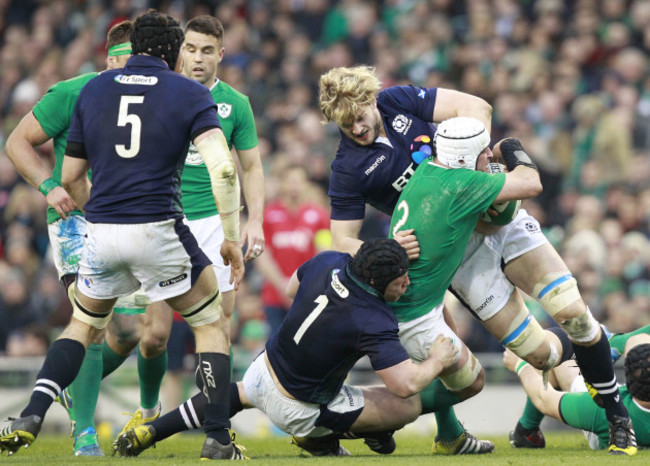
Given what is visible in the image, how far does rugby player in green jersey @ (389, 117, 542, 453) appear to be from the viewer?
255 inches

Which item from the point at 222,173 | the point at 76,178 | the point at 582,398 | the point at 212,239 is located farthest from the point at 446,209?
the point at 76,178

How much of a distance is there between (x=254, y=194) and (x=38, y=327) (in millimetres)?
5106

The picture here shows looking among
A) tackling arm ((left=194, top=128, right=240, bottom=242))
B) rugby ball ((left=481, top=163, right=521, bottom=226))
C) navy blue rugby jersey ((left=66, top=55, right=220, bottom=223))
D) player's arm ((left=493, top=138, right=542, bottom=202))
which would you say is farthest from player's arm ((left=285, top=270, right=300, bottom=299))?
player's arm ((left=493, top=138, right=542, bottom=202))

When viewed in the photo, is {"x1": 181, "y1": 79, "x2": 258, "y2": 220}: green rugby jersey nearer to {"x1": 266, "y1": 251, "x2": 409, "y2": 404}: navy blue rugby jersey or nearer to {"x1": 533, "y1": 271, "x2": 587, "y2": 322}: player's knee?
{"x1": 266, "y1": 251, "x2": 409, "y2": 404}: navy blue rugby jersey

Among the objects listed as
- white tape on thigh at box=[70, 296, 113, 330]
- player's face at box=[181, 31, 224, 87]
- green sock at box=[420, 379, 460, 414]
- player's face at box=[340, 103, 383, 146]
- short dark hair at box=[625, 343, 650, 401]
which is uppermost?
player's face at box=[181, 31, 224, 87]

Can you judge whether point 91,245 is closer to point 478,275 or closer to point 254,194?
point 254,194

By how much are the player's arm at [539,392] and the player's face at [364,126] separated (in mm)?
1865

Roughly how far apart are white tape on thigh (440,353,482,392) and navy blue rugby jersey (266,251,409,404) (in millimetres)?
672

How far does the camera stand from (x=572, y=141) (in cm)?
1416

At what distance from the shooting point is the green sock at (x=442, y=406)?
6938 millimetres

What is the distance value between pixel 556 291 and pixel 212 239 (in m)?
2.49

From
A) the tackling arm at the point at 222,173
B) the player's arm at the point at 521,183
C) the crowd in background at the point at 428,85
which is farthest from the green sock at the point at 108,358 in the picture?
the crowd in background at the point at 428,85

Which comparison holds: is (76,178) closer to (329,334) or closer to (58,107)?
(58,107)

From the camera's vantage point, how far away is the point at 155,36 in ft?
20.8
